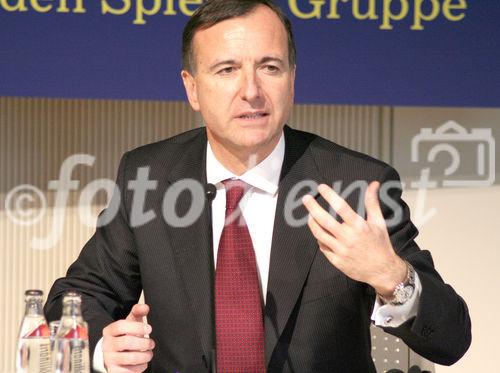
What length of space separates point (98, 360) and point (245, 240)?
0.45 m

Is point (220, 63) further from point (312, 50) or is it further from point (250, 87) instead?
point (312, 50)

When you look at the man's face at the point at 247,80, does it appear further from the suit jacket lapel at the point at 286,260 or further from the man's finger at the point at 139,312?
the man's finger at the point at 139,312

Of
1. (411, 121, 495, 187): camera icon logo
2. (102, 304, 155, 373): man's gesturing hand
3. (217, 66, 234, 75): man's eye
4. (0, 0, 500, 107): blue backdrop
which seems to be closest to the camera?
(102, 304, 155, 373): man's gesturing hand

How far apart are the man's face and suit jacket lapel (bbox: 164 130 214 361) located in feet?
0.56

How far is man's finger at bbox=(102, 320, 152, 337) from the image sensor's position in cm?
200

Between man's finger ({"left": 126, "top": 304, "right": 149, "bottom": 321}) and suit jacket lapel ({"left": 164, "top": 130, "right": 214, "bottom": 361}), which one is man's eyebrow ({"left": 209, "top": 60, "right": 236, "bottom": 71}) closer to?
suit jacket lapel ({"left": 164, "top": 130, "right": 214, "bottom": 361})

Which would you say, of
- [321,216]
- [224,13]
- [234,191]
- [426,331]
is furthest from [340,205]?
[224,13]

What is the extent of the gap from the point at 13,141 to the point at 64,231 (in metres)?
0.42

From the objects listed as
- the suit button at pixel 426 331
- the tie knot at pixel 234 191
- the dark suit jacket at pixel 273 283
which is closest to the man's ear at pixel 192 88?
the dark suit jacket at pixel 273 283

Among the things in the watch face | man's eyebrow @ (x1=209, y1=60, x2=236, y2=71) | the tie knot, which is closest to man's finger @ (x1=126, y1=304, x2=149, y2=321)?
the tie knot

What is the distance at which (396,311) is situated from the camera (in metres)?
1.97

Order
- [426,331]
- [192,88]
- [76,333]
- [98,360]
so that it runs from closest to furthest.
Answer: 1. [76,333]
2. [426,331]
3. [98,360]
4. [192,88]

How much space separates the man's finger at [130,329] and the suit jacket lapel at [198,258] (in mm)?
293

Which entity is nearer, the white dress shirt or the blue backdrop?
the white dress shirt
